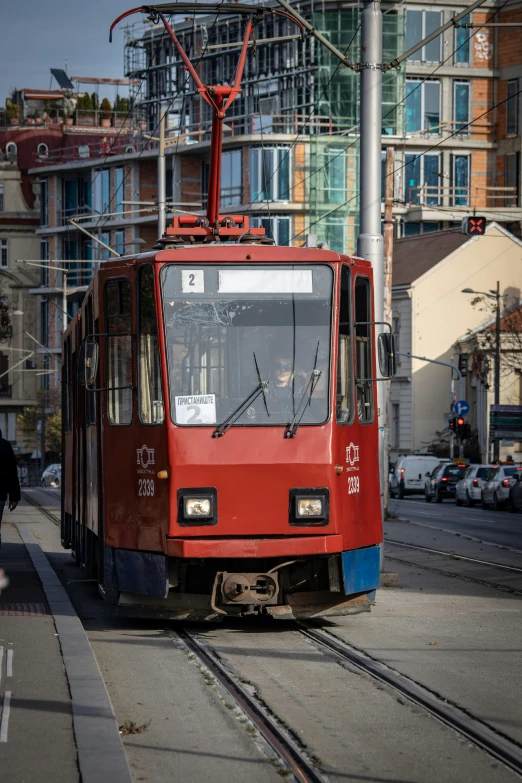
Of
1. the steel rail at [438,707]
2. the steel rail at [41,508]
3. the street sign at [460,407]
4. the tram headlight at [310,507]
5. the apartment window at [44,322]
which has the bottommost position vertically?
the steel rail at [41,508]

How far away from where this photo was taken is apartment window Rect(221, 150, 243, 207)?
80250mm

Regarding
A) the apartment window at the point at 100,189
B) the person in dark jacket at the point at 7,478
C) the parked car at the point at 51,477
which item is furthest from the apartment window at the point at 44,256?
the person in dark jacket at the point at 7,478

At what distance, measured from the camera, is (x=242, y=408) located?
1252 cm

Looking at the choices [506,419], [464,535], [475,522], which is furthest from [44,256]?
[464,535]

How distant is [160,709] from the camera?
9.20 meters

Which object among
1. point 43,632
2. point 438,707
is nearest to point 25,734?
point 438,707

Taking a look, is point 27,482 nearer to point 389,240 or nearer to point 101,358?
point 389,240

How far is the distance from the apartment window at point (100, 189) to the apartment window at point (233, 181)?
1139cm

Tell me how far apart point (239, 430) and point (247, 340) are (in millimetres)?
787

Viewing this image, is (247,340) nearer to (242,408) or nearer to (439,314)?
(242,408)

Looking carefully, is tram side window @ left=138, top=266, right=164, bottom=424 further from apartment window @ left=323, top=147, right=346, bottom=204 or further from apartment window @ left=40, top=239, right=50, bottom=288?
apartment window @ left=40, top=239, right=50, bottom=288

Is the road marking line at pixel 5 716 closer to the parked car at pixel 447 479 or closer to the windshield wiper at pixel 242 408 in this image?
the windshield wiper at pixel 242 408

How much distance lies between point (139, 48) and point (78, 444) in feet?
238

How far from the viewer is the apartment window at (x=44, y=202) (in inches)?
3856
